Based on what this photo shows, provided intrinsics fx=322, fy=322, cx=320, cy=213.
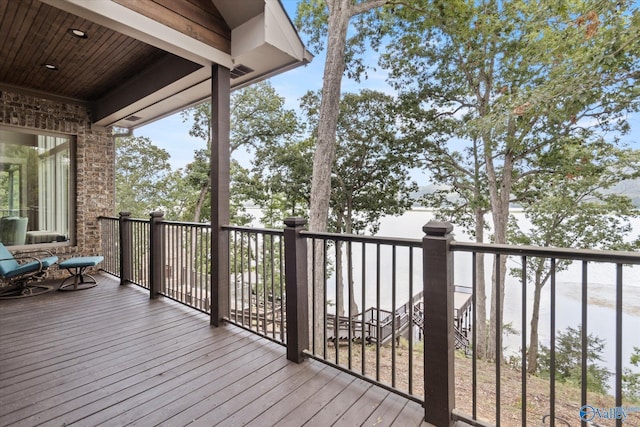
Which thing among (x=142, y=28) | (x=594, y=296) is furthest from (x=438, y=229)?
(x=594, y=296)

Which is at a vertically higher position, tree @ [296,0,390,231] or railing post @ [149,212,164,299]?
tree @ [296,0,390,231]

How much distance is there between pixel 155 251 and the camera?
4.21 metres

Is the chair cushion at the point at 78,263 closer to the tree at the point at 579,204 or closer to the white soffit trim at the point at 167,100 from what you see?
the white soffit trim at the point at 167,100

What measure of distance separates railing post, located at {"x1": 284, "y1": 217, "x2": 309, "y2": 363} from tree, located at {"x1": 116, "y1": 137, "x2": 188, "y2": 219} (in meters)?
14.5

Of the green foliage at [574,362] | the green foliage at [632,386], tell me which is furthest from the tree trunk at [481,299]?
the green foliage at [632,386]

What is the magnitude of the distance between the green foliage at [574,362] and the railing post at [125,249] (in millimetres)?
10874

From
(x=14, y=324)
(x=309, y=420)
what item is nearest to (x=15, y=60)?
(x=14, y=324)

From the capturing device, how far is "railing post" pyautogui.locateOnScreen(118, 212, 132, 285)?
197 inches

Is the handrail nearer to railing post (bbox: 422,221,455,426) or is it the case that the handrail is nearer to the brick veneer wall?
railing post (bbox: 422,221,455,426)

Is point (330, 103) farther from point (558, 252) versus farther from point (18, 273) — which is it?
point (18, 273)

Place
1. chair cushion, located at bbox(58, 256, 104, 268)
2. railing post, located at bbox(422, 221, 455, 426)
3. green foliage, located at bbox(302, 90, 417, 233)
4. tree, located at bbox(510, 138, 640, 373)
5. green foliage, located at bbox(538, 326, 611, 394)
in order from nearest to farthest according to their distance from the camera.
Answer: railing post, located at bbox(422, 221, 455, 426), chair cushion, located at bbox(58, 256, 104, 268), tree, located at bbox(510, 138, 640, 373), green foliage, located at bbox(538, 326, 611, 394), green foliage, located at bbox(302, 90, 417, 233)

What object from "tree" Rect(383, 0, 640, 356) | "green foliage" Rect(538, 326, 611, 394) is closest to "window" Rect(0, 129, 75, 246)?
"tree" Rect(383, 0, 640, 356)

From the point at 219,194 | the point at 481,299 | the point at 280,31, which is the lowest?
the point at 481,299

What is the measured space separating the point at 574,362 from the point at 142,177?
19.2 m
